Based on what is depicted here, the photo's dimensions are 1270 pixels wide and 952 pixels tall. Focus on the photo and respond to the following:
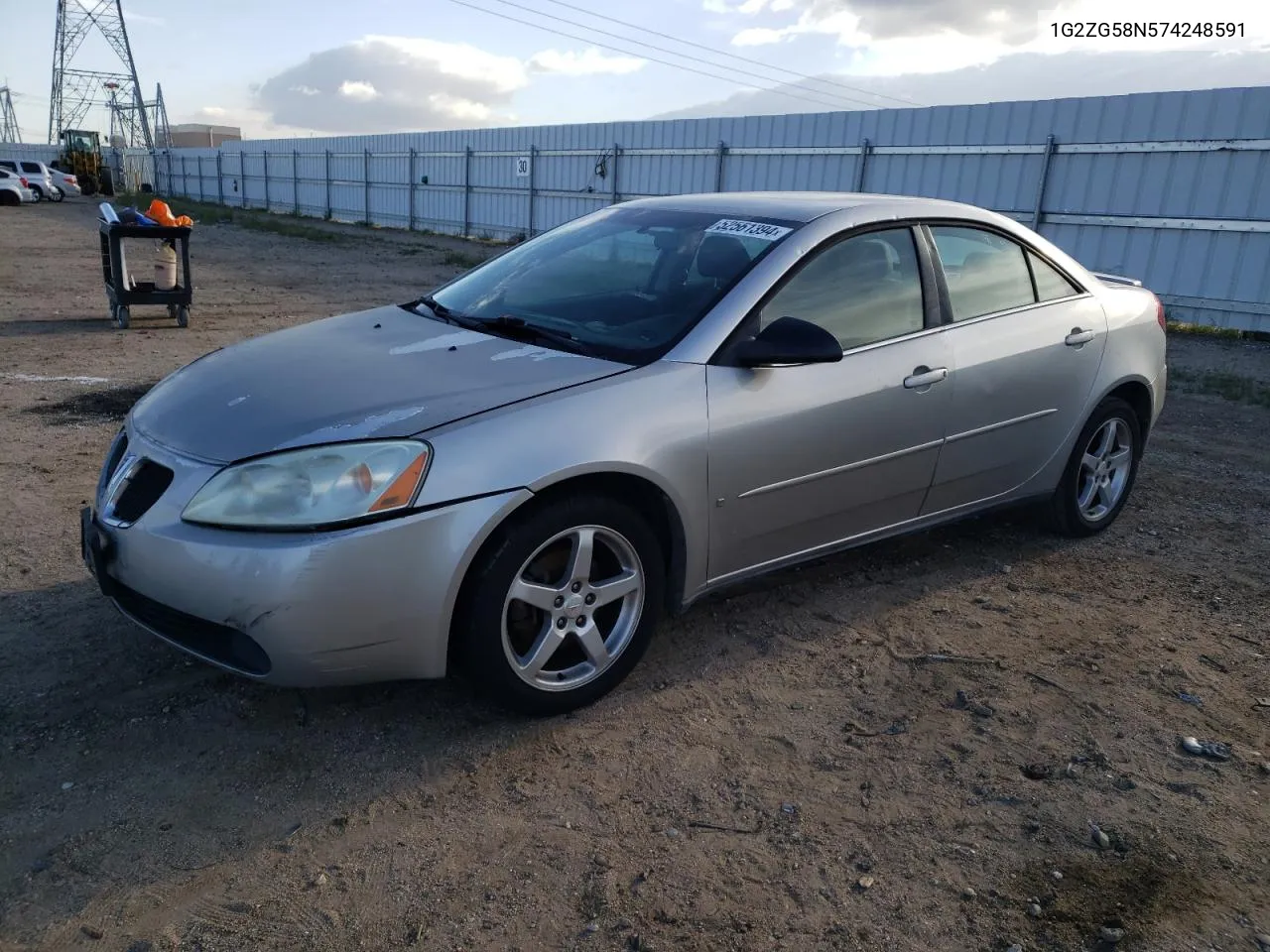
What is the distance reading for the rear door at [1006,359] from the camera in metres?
3.88

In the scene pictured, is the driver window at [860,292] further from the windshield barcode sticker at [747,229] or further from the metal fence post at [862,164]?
the metal fence post at [862,164]

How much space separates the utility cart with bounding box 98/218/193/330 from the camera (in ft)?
30.2

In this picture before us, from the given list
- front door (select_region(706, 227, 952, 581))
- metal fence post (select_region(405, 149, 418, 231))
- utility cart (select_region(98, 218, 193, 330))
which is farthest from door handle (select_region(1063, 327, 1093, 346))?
metal fence post (select_region(405, 149, 418, 231))

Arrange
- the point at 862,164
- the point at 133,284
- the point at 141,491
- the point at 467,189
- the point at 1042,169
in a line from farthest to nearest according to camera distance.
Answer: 1. the point at 467,189
2. the point at 862,164
3. the point at 1042,169
4. the point at 133,284
5. the point at 141,491

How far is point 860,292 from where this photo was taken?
143 inches

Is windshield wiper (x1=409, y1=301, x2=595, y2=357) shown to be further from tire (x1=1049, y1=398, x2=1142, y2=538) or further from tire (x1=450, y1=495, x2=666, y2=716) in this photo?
tire (x1=1049, y1=398, x2=1142, y2=538)

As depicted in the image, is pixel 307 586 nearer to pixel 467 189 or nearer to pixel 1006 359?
pixel 1006 359

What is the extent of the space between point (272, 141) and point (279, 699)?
39979mm

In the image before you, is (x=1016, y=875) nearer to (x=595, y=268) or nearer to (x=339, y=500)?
(x=339, y=500)

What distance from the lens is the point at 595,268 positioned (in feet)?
12.4

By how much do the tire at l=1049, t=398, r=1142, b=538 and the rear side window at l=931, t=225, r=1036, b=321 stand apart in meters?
0.78

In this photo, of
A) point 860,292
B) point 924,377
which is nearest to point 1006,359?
point 924,377

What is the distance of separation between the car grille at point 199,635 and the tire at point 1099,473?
11.8 feet

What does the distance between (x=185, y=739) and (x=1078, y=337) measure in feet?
12.6
